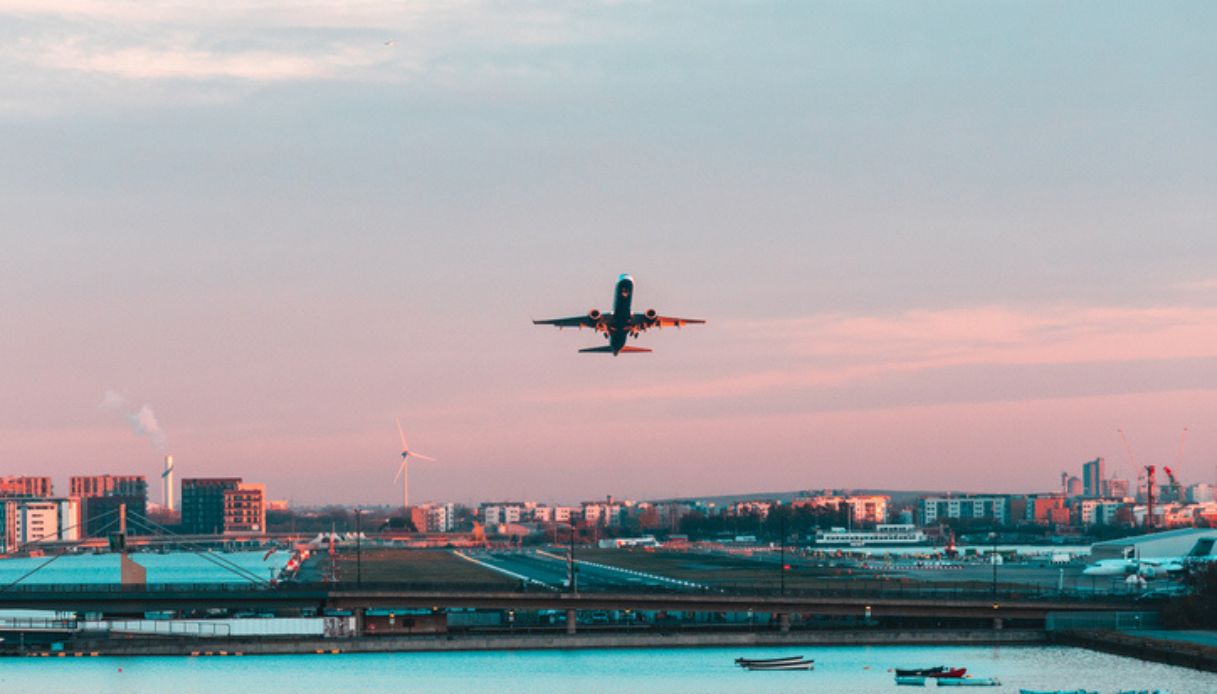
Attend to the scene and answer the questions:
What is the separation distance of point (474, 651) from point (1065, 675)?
43.6 m

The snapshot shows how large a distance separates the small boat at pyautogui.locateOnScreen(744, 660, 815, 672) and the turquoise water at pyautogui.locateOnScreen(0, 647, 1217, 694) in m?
1.37

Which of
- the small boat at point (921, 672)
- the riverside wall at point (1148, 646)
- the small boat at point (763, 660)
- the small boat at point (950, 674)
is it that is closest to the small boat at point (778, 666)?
the small boat at point (763, 660)

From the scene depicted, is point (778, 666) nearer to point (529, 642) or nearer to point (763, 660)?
point (763, 660)

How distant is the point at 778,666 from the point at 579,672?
525 inches

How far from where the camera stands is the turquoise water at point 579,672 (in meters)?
116

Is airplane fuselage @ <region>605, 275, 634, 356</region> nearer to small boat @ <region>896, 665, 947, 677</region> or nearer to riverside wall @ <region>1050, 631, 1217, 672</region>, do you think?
small boat @ <region>896, 665, 947, 677</region>

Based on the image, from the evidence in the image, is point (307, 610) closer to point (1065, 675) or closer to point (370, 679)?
point (370, 679)

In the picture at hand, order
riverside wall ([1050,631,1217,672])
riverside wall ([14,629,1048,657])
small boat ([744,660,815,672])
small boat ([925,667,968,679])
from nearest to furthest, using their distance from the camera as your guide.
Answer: small boat ([925,667,968,679]) → riverside wall ([1050,631,1217,672]) → small boat ([744,660,815,672]) → riverside wall ([14,629,1048,657])

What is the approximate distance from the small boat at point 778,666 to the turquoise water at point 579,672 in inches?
54.1

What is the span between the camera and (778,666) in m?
127

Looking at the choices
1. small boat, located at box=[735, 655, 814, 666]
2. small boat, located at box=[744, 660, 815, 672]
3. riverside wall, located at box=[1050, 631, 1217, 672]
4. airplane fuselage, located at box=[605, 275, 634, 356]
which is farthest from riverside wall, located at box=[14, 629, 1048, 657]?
airplane fuselage, located at box=[605, 275, 634, 356]

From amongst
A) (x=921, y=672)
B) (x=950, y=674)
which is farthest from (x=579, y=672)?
(x=950, y=674)

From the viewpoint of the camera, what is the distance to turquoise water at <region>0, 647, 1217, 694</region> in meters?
116

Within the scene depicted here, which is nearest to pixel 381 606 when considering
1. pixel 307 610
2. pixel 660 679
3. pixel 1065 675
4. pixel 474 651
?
pixel 474 651
